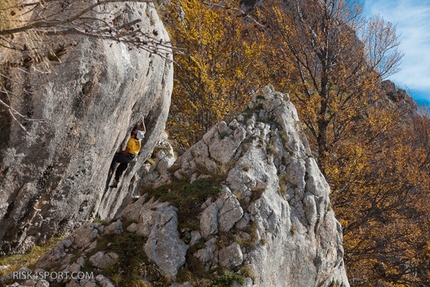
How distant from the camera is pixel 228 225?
7414 millimetres

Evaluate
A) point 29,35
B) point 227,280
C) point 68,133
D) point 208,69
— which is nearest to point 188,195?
point 227,280

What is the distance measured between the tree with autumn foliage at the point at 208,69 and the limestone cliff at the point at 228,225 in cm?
495

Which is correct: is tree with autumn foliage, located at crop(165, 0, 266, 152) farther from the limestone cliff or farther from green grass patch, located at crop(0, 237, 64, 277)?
green grass patch, located at crop(0, 237, 64, 277)

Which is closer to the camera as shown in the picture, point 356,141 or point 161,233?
point 161,233

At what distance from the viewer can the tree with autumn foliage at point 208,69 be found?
49.8ft

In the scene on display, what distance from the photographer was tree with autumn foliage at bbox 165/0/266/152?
49.8 ft

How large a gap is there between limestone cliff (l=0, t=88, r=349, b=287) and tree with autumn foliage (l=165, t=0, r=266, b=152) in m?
4.95

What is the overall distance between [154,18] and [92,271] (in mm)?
7808

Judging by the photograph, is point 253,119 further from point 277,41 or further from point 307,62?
point 277,41

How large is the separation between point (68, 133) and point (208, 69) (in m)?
8.92

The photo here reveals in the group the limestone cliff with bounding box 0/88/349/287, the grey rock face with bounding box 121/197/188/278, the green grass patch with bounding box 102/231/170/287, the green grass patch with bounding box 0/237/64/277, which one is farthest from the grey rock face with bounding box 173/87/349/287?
the green grass patch with bounding box 0/237/64/277

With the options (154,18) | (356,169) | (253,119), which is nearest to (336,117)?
(356,169)

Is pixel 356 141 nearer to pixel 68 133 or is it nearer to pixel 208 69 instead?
pixel 208 69

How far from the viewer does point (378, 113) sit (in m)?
16.3
